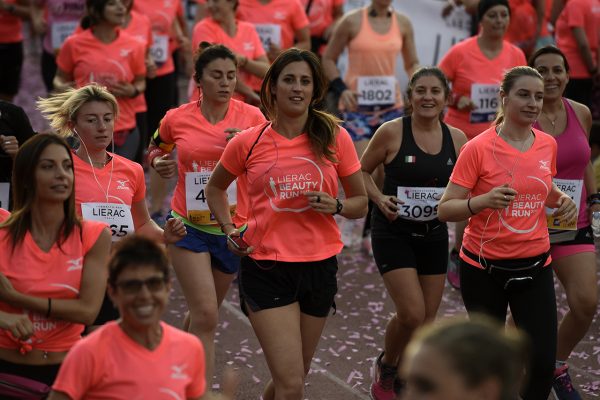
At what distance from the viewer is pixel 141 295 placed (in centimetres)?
384

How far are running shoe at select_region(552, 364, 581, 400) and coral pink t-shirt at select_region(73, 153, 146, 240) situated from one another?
100 inches

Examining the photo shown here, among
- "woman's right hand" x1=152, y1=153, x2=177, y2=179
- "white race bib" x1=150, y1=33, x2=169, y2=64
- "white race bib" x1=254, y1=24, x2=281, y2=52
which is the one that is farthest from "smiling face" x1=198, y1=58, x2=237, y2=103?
"white race bib" x1=150, y1=33, x2=169, y2=64

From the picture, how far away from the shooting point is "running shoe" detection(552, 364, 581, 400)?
21.5ft

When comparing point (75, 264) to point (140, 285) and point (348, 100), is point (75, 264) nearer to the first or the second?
point (140, 285)

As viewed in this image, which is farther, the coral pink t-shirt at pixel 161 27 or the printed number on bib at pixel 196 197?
the coral pink t-shirt at pixel 161 27

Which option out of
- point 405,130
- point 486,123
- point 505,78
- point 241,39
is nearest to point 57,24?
point 241,39

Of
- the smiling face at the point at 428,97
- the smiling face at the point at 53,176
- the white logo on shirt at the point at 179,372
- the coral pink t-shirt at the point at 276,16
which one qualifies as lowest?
the white logo on shirt at the point at 179,372

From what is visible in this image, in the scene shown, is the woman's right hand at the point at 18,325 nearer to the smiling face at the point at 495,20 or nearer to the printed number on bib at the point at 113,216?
the printed number on bib at the point at 113,216

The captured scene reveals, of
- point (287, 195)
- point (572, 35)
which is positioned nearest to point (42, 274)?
point (287, 195)

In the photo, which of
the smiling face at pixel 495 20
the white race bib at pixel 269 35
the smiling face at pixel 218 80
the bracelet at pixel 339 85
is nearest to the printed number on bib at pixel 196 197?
the smiling face at pixel 218 80

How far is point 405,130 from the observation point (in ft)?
21.7

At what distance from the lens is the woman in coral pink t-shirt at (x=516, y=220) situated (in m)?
5.75

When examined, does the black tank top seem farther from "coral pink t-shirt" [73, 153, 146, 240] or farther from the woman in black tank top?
"coral pink t-shirt" [73, 153, 146, 240]

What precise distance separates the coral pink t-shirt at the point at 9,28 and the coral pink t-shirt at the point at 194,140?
536cm
